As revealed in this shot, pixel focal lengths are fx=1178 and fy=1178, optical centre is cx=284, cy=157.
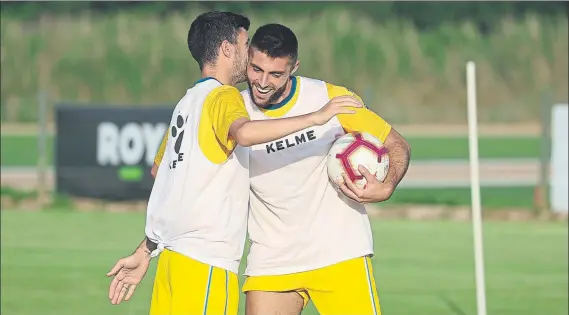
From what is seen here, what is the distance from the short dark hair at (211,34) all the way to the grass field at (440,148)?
24.7m

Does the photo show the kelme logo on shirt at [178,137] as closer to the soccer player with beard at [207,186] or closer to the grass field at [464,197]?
the soccer player with beard at [207,186]

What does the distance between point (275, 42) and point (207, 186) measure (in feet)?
3.29

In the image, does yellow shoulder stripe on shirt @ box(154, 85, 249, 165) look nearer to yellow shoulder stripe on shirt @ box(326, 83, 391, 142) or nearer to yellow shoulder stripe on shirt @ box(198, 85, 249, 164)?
yellow shoulder stripe on shirt @ box(198, 85, 249, 164)

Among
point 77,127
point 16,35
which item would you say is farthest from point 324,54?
point 77,127

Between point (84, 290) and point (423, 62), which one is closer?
point (84, 290)

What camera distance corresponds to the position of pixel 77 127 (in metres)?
20.3

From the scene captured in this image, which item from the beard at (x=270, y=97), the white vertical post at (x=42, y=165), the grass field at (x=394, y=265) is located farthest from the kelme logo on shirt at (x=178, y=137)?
the white vertical post at (x=42, y=165)

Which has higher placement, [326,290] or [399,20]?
[399,20]

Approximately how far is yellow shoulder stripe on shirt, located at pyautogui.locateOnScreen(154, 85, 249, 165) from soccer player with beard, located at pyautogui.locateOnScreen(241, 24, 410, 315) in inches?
36.5

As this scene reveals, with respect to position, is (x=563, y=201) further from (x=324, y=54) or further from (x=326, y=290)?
(x=324, y=54)

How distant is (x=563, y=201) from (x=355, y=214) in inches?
519

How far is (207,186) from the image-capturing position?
5.81 m

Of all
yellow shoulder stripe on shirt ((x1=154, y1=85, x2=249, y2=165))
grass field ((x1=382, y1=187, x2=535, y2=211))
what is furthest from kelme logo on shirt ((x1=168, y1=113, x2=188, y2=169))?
grass field ((x1=382, y1=187, x2=535, y2=211))

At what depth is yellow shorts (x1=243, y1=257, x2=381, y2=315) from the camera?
22.1 ft
